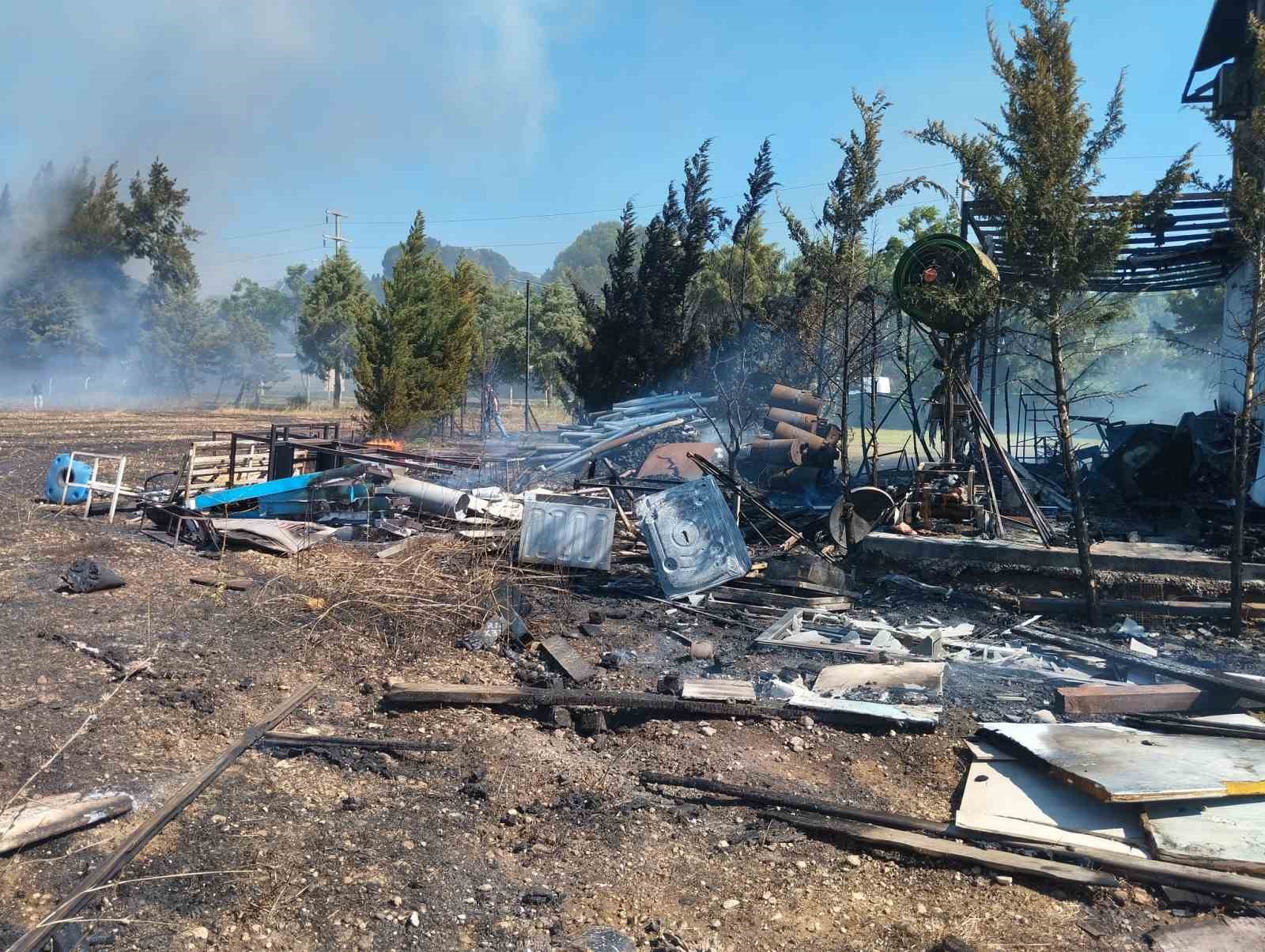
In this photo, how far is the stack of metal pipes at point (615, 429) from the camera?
15594 mm

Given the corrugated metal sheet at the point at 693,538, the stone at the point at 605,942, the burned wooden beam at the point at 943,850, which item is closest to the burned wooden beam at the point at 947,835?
the burned wooden beam at the point at 943,850

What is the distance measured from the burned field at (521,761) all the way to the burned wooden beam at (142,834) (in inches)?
1.8

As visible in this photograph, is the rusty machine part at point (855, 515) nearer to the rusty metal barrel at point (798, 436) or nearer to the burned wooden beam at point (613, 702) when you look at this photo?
the rusty metal barrel at point (798, 436)

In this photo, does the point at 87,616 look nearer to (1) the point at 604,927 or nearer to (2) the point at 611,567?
(2) the point at 611,567

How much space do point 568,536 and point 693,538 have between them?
4.30 ft

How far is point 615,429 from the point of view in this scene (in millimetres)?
16469

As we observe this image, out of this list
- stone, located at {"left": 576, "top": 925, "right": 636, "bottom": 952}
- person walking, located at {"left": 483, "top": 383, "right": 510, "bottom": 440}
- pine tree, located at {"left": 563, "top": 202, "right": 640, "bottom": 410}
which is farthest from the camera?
person walking, located at {"left": 483, "top": 383, "right": 510, "bottom": 440}

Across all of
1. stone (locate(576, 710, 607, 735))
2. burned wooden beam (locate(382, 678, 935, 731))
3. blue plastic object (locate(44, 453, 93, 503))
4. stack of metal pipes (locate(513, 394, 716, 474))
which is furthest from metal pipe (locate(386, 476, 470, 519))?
stone (locate(576, 710, 607, 735))

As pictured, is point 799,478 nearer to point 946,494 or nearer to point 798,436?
point 798,436

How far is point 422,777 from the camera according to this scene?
505cm

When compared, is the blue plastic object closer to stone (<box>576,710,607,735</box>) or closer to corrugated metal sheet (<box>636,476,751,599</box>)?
corrugated metal sheet (<box>636,476,751,599</box>)

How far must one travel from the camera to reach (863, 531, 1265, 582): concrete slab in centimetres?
835

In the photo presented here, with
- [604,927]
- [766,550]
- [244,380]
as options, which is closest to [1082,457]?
[766,550]

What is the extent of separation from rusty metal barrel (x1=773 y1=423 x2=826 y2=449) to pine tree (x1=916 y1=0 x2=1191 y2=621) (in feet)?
20.3
